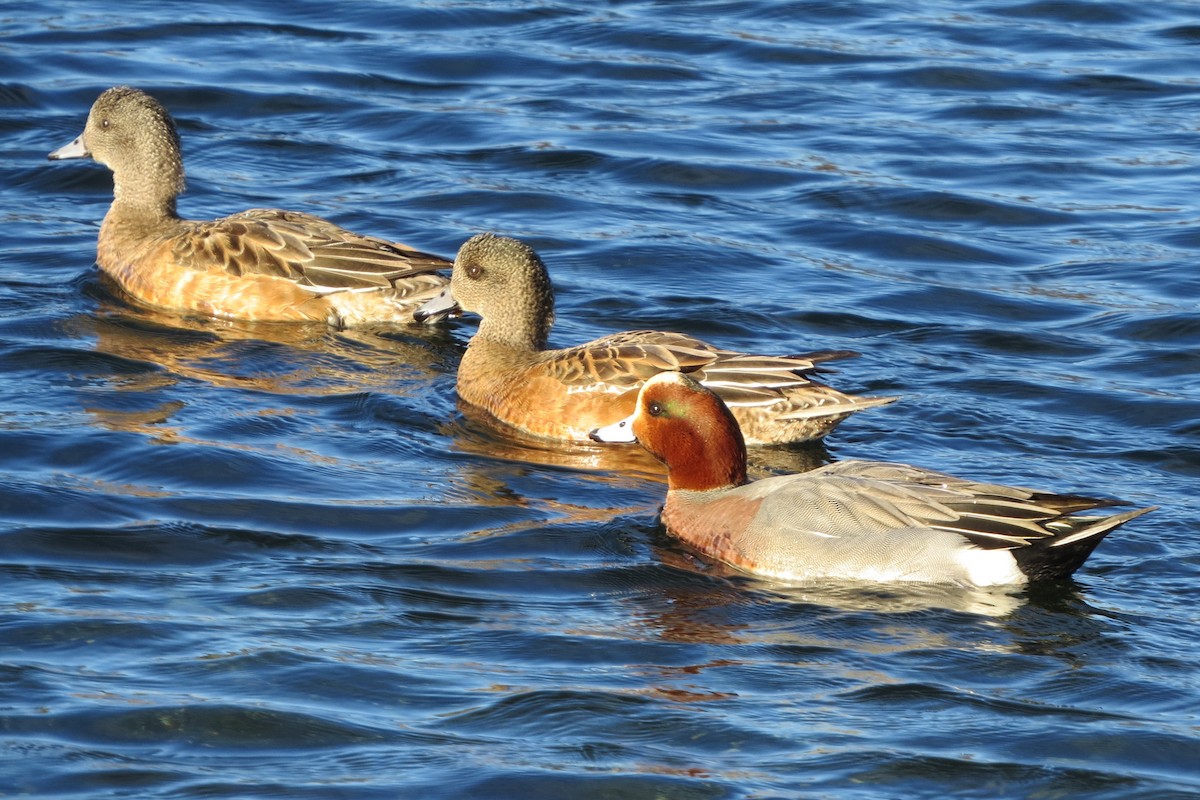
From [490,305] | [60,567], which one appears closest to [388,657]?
[60,567]

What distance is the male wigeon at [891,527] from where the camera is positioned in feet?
23.2

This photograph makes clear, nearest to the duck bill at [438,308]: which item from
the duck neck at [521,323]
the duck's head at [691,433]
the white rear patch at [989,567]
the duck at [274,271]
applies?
the duck at [274,271]

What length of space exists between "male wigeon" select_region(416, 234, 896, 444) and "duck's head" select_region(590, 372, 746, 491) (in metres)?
0.92

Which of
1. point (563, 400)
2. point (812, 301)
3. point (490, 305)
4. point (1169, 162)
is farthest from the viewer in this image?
point (1169, 162)

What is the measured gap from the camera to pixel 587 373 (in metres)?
8.96

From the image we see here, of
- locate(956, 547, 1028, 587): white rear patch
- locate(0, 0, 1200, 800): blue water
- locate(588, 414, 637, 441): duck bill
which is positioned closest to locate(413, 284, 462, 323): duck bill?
locate(0, 0, 1200, 800): blue water

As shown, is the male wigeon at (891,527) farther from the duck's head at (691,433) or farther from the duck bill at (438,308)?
the duck bill at (438,308)

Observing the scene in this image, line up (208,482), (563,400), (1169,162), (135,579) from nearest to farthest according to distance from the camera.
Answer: (135,579) → (208,482) → (563,400) → (1169,162)

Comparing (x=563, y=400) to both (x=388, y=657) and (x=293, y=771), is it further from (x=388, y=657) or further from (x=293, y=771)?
(x=293, y=771)

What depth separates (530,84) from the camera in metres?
15.3

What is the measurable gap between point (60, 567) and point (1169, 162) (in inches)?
360

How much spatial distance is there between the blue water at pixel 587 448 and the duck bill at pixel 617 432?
28 cm

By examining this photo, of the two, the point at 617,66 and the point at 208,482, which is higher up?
the point at 617,66

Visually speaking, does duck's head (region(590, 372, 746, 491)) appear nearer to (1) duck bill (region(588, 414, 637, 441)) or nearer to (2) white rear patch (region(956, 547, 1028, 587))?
(1) duck bill (region(588, 414, 637, 441))
